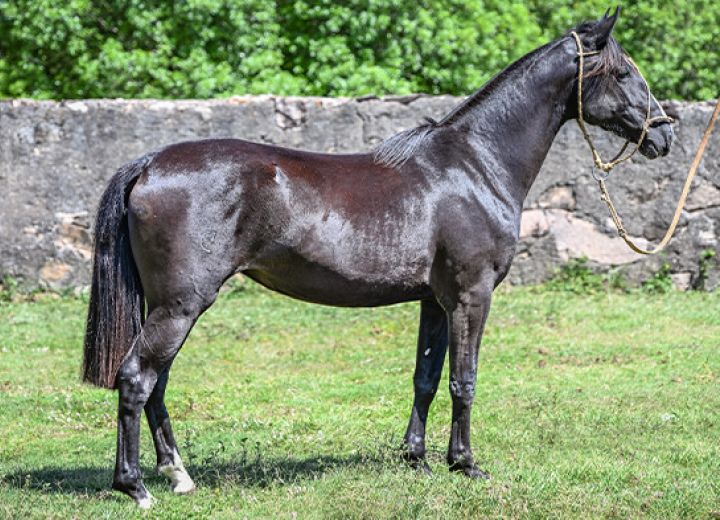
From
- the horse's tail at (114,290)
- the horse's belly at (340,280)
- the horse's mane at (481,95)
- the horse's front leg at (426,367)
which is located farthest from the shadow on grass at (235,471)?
the horse's mane at (481,95)

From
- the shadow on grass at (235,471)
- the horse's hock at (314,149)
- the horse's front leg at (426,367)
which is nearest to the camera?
the shadow on grass at (235,471)

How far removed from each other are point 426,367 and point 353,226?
3.46 feet

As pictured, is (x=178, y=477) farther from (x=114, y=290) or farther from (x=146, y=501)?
(x=114, y=290)

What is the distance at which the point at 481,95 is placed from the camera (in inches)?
201

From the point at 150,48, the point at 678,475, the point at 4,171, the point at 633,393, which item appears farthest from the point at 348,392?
the point at 150,48

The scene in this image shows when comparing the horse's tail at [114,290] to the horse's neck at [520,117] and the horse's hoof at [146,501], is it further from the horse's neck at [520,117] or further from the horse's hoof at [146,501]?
the horse's neck at [520,117]

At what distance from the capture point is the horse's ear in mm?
4824

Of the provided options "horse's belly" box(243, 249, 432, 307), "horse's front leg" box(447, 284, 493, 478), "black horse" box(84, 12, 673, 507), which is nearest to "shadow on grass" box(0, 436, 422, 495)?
"black horse" box(84, 12, 673, 507)

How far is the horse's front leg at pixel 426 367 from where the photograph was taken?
5176 millimetres

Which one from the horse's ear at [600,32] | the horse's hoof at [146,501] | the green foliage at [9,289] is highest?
the horse's ear at [600,32]

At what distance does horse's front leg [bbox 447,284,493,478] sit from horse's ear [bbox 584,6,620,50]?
4.73ft

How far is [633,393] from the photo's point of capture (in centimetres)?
693

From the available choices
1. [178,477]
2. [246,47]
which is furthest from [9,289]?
[246,47]

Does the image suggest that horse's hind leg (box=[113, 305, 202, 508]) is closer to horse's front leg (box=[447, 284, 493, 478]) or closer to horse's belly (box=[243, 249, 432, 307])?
horse's belly (box=[243, 249, 432, 307])
